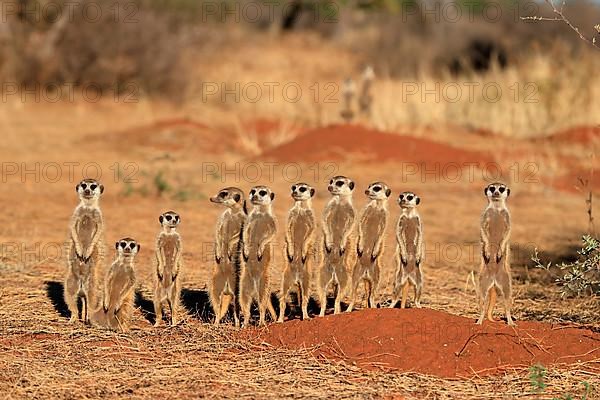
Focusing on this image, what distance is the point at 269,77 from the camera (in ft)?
115

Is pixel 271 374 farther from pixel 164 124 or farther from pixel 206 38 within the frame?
pixel 206 38

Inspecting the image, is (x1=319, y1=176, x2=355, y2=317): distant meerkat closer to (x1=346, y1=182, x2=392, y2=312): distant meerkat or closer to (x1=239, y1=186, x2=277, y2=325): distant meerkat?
(x1=346, y1=182, x2=392, y2=312): distant meerkat

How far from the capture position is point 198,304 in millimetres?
9141

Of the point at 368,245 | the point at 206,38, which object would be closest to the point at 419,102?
the point at 206,38

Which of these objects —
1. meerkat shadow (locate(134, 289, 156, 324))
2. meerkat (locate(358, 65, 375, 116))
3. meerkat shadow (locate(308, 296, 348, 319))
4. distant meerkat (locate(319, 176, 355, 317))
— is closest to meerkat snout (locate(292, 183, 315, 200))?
distant meerkat (locate(319, 176, 355, 317))

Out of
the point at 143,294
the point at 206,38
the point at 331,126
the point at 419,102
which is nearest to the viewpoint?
the point at 143,294

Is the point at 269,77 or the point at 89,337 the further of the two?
the point at 269,77

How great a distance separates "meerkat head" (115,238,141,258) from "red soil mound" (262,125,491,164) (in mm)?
11460

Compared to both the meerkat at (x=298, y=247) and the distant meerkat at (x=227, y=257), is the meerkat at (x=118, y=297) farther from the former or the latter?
the meerkat at (x=298, y=247)

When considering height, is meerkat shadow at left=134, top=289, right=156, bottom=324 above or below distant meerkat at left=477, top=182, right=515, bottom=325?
below

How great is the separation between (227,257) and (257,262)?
369mm

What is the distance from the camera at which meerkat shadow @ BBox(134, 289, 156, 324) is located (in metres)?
8.55

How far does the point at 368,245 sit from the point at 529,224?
6.92 m

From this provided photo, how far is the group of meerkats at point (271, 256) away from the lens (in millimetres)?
7965
